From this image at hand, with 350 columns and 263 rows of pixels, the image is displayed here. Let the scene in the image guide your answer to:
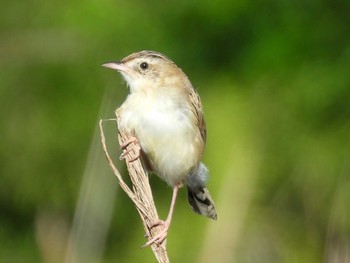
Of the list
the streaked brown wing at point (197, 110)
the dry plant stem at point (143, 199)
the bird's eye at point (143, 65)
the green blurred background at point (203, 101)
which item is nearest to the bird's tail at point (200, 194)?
the streaked brown wing at point (197, 110)

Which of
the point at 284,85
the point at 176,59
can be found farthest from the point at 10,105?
the point at 284,85

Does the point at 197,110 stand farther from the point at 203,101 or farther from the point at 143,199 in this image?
the point at 203,101

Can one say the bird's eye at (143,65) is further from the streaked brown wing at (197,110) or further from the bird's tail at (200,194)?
the bird's tail at (200,194)

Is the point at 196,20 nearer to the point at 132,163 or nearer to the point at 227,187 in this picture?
the point at 227,187

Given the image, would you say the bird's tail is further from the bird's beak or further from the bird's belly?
the bird's beak

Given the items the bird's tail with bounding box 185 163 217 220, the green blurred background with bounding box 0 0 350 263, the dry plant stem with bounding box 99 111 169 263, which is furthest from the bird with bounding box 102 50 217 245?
the green blurred background with bounding box 0 0 350 263

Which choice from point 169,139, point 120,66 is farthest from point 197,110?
point 120,66
